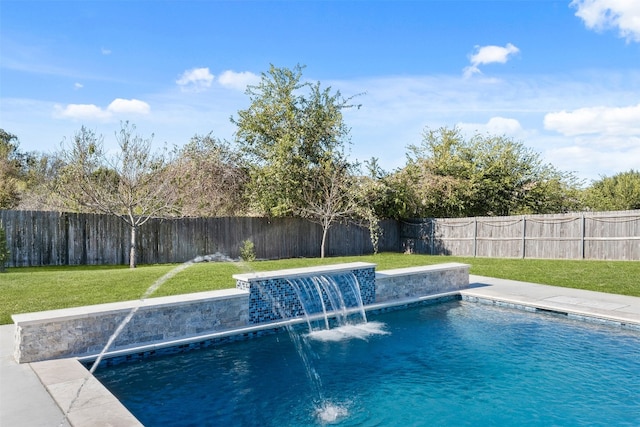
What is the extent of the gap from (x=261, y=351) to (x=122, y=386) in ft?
6.31

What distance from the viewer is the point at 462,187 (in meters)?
22.0

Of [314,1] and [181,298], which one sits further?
[314,1]

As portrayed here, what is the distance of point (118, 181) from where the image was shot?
1513 cm

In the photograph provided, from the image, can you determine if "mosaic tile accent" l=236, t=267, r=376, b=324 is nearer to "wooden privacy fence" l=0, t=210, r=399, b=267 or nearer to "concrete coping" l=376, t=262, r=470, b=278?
"concrete coping" l=376, t=262, r=470, b=278

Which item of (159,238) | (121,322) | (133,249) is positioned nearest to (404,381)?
(121,322)

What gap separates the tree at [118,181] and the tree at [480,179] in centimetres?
1110

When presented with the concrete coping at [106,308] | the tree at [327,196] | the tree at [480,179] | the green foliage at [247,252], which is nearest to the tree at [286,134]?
the tree at [327,196]

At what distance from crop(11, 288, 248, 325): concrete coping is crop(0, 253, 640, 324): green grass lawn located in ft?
5.01

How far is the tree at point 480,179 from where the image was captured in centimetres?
2186

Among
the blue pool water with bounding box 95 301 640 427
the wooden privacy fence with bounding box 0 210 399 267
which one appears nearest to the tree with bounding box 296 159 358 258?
the wooden privacy fence with bounding box 0 210 399 267

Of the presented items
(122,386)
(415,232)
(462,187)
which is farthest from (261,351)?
(462,187)

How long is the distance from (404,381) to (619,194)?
107ft

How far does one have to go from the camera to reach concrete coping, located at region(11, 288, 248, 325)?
5.48 m

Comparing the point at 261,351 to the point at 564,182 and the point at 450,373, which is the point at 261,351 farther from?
the point at 564,182
